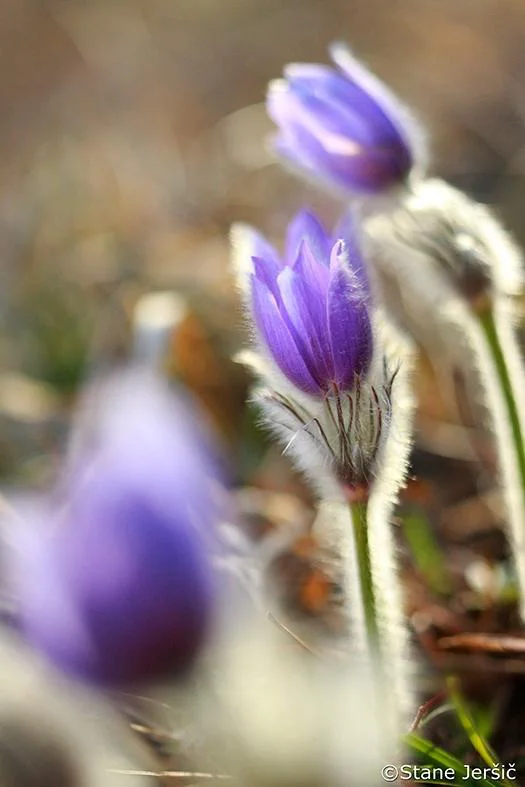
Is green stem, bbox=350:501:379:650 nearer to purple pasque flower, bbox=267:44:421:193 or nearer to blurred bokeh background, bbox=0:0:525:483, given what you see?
purple pasque flower, bbox=267:44:421:193

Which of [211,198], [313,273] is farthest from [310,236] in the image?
[211,198]

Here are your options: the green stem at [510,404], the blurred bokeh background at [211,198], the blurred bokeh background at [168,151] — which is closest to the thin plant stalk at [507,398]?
the green stem at [510,404]

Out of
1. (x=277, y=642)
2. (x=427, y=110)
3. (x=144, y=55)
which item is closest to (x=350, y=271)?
(x=277, y=642)

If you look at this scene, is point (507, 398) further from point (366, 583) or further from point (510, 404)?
point (366, 583)

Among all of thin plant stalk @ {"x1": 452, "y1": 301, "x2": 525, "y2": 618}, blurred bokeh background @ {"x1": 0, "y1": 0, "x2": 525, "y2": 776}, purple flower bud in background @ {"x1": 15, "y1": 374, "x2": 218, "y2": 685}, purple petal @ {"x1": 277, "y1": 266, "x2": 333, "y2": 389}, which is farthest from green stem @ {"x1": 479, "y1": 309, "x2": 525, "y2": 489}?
purple flower bud in background @ {"x1": 15, "y1": 374, "x2": 218, "y2": 685}

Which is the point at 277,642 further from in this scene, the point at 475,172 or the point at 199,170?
the point at 199,170

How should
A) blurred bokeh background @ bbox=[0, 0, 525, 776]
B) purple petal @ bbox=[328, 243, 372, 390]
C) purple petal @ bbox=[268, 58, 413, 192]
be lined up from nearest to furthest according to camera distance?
purple petal @ bbox=[328, 243, 372, 390], purple petal @ bbox=[268, 58, 413, 192], blurred bokeh background @ bbox=[0, 0, 525, 776]

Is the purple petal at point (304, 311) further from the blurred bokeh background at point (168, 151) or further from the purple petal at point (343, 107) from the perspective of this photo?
the blurred bokeh background at point (168, 151)
